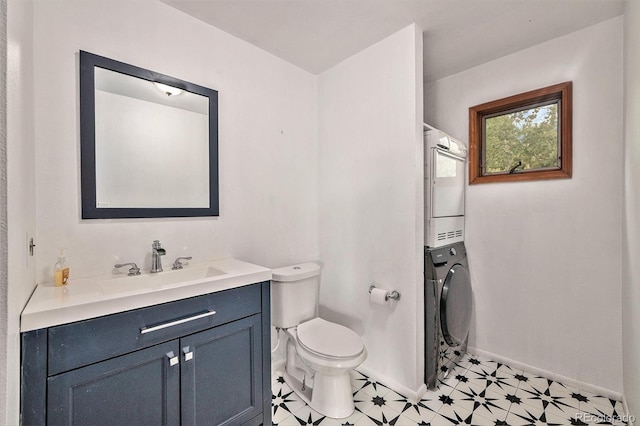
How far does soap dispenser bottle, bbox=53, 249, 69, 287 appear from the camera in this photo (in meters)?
1.22

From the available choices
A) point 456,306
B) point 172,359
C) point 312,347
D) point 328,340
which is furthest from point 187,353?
point 456,306

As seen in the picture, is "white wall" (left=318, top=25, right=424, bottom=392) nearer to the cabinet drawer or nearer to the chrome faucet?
the cabinet drawer

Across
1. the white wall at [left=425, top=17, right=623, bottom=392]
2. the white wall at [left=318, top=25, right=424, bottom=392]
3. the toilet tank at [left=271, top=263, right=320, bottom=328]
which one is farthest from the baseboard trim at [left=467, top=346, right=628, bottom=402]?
the toilet tank at [left=271, top=263, right=320, bottom=328]

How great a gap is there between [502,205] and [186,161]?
231 cm

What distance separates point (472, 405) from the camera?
1747 mm

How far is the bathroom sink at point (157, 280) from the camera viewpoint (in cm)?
128

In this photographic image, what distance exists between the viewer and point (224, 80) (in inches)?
74.5

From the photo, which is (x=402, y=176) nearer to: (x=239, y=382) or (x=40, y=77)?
(x=239, y=382)

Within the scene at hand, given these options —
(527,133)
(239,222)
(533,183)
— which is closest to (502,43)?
(527,133)

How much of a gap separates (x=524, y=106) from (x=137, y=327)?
2.80 metres

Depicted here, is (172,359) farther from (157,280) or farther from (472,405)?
(472,405)

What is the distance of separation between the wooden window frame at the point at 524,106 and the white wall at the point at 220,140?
4.39ft

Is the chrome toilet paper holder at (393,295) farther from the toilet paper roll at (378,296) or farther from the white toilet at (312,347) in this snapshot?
the white toilet at (312,347)

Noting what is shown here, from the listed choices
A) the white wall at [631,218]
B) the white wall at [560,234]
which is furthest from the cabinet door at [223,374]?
the white wall at [560,234]
